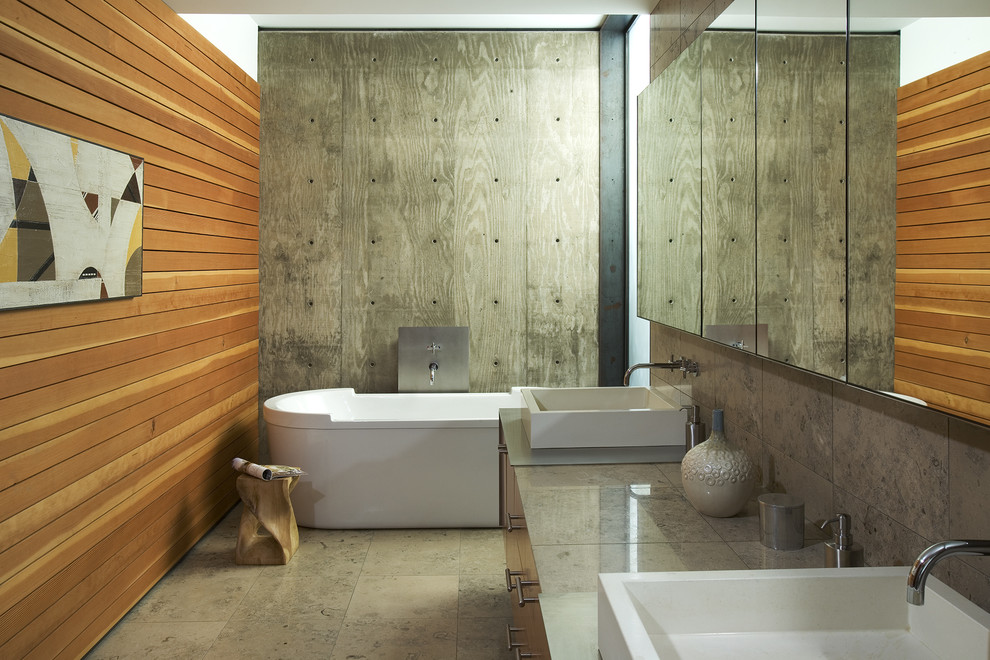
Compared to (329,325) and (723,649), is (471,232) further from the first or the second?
(723,649)

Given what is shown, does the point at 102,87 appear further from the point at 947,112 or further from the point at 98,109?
the point at 947,112

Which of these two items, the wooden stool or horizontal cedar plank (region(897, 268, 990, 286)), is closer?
horizontal cedar plank (region(897, 268, 990, 286))

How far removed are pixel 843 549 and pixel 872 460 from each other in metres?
0.21

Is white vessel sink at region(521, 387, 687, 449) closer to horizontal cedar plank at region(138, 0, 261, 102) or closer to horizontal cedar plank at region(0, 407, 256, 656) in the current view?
horizontal cedar plank at region(0, 407, 256, 656)

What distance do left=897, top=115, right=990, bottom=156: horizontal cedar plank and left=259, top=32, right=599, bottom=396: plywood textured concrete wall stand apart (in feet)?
11.9

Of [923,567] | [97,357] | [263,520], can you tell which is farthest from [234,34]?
[923,567]

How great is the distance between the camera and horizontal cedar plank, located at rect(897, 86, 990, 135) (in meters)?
1.09

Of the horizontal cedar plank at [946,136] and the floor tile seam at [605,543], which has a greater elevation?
the horizontal cedar plank at [946,136]

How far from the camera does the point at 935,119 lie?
3.97 ft

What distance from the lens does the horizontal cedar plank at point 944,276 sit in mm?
1097

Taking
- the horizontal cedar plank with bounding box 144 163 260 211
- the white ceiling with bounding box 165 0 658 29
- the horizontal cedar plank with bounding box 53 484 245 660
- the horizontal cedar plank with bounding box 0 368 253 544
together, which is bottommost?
the horizontal cedar plank with bounding box 53 484 245 660

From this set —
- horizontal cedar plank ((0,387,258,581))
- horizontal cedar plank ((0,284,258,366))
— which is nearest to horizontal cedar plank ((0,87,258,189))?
horizontal cedar plank ((0,284,258,366))

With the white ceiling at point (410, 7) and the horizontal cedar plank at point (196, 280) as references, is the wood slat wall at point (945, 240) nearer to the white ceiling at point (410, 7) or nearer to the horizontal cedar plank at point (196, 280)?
the white ceiling at point (410, 7)

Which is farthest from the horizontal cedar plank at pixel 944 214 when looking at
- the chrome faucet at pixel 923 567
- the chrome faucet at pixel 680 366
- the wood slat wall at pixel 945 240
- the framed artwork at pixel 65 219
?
the framed artwork at pixel 65 219
